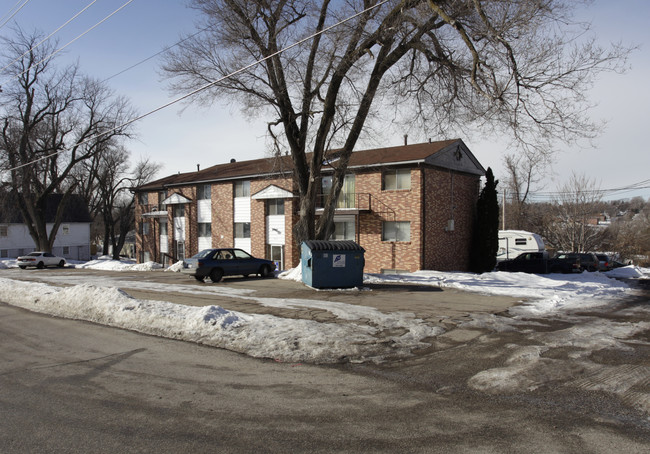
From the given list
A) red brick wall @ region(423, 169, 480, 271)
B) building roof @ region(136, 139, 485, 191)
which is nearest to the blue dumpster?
building roof @ region(136, 139, 485, 191)

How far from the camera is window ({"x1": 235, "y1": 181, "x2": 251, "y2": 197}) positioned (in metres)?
32.2

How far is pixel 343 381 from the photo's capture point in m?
6.11

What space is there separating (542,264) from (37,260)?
112 ft

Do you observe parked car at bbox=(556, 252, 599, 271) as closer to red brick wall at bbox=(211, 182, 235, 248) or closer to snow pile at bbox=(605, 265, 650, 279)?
snow pile at bbox=(605, 265, 650, 279)

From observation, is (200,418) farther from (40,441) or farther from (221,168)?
(221,168)

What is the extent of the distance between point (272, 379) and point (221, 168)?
3387cm

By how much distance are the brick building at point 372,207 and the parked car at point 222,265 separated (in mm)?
2027

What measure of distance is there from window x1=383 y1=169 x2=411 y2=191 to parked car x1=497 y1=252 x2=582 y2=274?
757cm

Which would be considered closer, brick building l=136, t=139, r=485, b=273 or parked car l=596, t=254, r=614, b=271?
brick building l=136, t=139, r=485, b=273

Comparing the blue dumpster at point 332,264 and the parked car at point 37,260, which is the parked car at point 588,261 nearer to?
the blue dumpster at point 332,264

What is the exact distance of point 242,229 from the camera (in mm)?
32656

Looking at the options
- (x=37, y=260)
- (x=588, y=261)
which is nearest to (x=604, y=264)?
(x=588, y=261)

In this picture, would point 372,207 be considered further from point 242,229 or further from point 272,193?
point 242,229

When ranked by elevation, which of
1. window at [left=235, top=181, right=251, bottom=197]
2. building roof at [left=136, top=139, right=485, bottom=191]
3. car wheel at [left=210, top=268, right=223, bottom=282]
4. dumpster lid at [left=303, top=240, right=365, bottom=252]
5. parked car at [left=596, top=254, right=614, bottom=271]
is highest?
building roof at [left=136, top=139, right=485, bottom=191]
